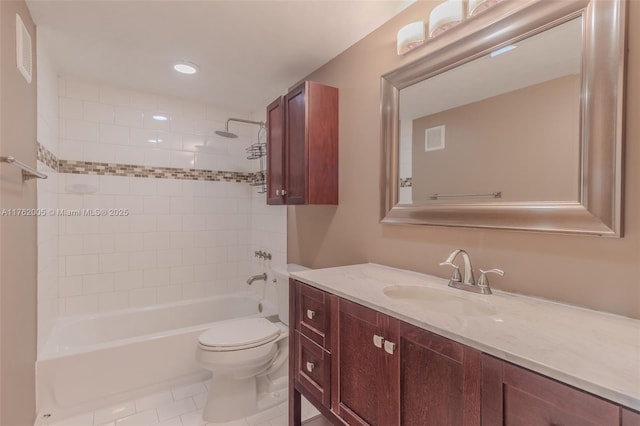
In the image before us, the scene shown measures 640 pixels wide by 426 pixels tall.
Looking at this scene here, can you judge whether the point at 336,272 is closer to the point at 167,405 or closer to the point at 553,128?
the point at 553,128

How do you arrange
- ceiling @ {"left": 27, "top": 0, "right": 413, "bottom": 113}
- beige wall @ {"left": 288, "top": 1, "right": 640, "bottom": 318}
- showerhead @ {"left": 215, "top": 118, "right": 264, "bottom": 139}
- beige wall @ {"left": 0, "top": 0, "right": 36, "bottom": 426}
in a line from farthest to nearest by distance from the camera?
showerhead @ {"left": 215, "top": 118, "right": 264, "bottom": 139}, ceiling @ {"left": 27, "top": 0, "right": 413, "bottom": 113}, beige wall @ {"left": 0, "top": 0, "right": 36, "bottom": 426}, beige wall @ {"left": 288, "top": 1, "right": 640, "bottom": 318}

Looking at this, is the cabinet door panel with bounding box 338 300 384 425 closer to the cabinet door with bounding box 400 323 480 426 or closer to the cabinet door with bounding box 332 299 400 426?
the cabinet door with bounding box 332 299 400 426

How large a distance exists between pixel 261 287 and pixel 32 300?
1739 mm

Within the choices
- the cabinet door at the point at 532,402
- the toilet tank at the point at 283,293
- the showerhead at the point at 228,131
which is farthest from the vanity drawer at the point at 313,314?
the showerhead at the point at 228,131

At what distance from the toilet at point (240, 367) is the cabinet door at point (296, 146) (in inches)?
36.3

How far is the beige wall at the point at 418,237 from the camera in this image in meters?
0.90

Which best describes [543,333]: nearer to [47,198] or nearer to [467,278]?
[467,278]

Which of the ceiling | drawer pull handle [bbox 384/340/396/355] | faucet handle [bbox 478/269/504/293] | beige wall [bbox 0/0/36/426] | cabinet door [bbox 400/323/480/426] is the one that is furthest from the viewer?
the ceiling

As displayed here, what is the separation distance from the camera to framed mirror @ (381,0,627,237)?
939 millimetres

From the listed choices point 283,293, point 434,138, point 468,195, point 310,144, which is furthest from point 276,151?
point 468,195

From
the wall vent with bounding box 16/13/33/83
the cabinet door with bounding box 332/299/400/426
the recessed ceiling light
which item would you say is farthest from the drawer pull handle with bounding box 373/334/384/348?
the recessed ceiling light

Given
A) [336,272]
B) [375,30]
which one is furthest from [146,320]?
[375,30]

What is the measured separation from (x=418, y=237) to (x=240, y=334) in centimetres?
130

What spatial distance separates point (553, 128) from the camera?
1064 mm
